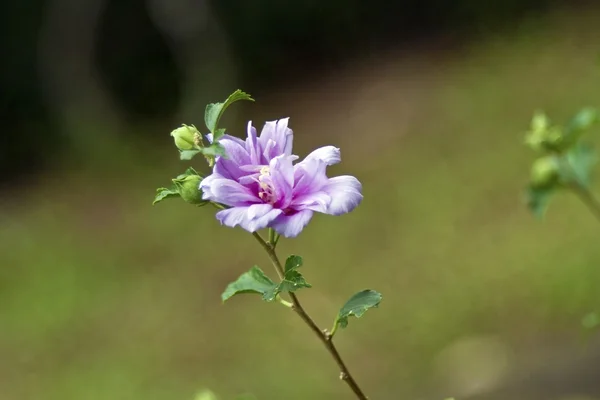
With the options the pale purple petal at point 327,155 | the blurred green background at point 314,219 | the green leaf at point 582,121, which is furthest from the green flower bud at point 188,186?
the blurred green background at point 314,219

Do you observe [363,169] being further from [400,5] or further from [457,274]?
[400,5]

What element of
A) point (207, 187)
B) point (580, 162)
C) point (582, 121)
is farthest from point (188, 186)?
point (580, 162)

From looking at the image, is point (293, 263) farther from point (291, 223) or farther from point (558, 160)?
point (558, 160)

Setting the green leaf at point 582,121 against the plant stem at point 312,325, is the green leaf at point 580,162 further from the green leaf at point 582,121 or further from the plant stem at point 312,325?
the plant stem at point 312,325

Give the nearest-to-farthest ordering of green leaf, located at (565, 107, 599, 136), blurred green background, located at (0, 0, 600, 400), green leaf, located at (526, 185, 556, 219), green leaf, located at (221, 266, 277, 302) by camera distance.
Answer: green leaf, located at (221, 266, 277, 302), green leaf, located at (565, 107, 599, 136), green leaf, located at (526, 185, 556, 219), blurred green background, located at (0, 0, 600, 400)

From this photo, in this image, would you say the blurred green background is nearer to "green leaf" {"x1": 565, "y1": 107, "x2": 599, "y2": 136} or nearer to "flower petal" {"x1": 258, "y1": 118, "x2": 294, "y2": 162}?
"green leaf" {"x1": 565, "y1": 107, "x2": 599, "y2": 136}

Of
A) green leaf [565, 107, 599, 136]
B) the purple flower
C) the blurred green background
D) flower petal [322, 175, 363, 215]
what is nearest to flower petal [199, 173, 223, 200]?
the purple flower

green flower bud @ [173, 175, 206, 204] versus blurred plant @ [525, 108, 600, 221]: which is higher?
blurred plant @ [525, 108, 600, 221]
